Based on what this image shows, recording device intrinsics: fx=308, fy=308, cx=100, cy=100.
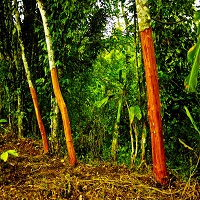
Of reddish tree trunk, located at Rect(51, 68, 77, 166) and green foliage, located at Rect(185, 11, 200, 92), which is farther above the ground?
green foliage, located at Rect(185, 11, 200, 92)

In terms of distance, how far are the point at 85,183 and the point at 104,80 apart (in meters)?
2.66

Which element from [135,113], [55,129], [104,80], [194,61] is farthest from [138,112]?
[194,61]

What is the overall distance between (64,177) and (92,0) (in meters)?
3.76

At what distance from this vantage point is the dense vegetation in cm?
499

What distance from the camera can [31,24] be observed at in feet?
27.8

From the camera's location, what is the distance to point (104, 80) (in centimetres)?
644

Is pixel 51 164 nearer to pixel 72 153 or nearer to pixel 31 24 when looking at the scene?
pixel 72 153

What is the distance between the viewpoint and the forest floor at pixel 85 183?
3.82 meters

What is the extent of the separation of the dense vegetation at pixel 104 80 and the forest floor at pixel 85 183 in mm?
419

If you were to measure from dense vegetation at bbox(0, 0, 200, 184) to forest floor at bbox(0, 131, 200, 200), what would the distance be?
1.38 ft

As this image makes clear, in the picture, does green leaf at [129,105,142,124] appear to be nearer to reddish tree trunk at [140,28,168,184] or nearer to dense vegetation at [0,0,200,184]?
dense vegetation at [0,0,200,184]

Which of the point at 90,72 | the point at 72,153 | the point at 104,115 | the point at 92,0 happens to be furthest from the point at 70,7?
the point at 72,153

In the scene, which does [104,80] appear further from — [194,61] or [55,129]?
[194,61]

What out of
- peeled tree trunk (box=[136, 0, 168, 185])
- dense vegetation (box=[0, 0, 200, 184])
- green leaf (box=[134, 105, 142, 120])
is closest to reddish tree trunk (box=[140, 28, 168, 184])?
peeled tree trunk (box=[136, 0, 168, 185])
